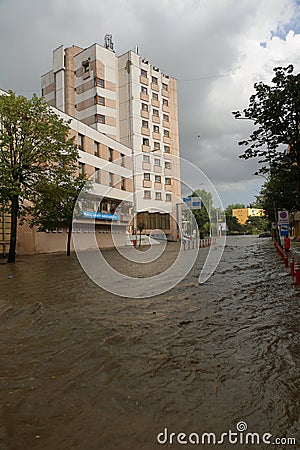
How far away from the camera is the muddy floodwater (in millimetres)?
3002

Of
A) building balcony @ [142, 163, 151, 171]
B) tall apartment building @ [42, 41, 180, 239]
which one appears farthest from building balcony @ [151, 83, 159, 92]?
building balcony @ [142, 163, 151, 171]

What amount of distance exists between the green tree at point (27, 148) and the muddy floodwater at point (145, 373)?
480 inches

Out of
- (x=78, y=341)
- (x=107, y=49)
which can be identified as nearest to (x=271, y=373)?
(x=78, y=341)

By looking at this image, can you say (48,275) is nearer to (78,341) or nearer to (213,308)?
(213,308)

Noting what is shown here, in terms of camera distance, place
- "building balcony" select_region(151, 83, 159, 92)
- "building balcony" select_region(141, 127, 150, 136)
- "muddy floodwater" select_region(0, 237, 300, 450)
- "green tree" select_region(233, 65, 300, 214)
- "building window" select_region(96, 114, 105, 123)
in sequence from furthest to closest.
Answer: "building balcony" select_region(151, 83, 159, 92), "building balcony" select_region(141, 127, 150, 136), "building window" select_region(96, 114, 105, 123), "green tree" select_region(233, 65, 300, 214), "muddy floodwater" select_region(0, 237, 300, 450)

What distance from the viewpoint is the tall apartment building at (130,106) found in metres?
49.5

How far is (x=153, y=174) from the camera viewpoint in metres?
55.0

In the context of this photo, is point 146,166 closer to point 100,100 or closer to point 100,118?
point 100,118

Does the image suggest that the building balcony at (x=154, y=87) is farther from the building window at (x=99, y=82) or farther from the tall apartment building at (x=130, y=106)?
the building window at (x=99, y=82)

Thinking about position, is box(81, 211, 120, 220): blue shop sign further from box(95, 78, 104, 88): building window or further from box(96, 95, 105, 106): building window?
box(95, 78, 104, 88): building window

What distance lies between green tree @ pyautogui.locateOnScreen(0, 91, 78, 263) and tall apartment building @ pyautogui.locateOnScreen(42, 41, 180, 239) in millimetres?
29708

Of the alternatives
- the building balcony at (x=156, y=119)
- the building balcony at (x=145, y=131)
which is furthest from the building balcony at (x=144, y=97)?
the building balcony at (x=145, y=131)

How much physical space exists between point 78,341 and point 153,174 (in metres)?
50.5

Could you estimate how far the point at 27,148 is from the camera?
1909 centimetres
